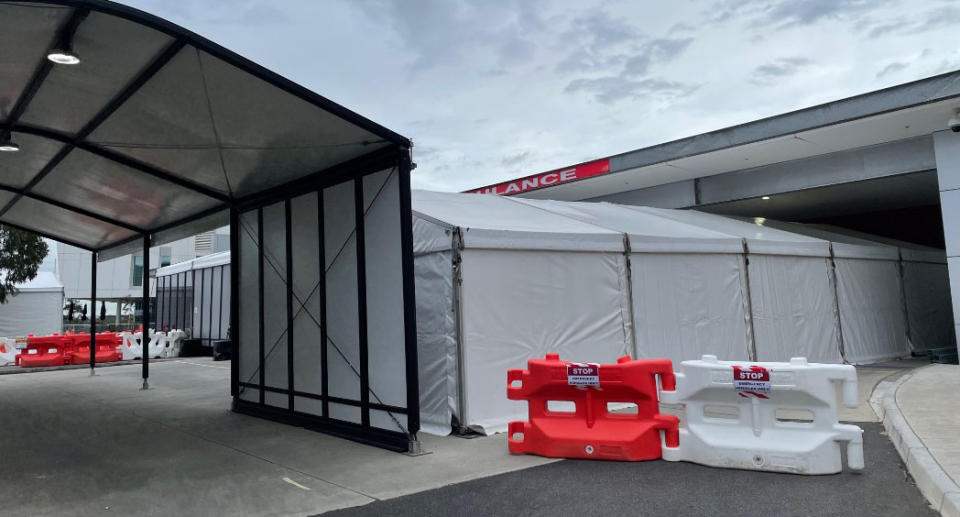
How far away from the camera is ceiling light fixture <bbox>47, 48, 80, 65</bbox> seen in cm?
554

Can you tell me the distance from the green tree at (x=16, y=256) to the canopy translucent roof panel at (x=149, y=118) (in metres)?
15.1

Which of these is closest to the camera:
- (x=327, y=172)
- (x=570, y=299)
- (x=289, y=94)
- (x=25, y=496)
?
(x=25, y=496)

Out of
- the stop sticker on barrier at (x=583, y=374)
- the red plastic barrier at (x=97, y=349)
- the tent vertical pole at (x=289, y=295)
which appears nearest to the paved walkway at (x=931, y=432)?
the stop sticker on barrier at (x=583, y=374)

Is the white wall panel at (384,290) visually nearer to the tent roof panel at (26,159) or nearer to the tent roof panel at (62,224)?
the tent roof panel at (26,159)

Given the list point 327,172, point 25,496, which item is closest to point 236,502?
point 25,496

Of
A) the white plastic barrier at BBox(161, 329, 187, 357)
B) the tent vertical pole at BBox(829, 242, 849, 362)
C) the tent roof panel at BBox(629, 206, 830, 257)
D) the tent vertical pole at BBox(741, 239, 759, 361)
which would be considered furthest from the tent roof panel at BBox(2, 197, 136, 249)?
the tent vertical pole at BBox(829, 242, 849, 362)

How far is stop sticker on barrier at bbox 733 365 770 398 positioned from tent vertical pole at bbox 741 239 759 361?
223 inches

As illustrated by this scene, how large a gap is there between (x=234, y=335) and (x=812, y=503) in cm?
881

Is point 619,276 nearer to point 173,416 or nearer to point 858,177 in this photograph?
point 173,416

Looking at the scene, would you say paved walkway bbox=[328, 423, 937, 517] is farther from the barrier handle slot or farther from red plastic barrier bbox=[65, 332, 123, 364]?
red plastic barrier bbox=[65, 332, 123, 364]

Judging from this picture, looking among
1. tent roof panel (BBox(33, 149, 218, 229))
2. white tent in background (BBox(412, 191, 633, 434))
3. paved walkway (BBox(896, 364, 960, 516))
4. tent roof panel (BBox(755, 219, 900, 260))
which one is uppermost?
tent roof panel (BBox(33, 149, 218, 229))

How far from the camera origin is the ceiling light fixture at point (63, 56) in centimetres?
554

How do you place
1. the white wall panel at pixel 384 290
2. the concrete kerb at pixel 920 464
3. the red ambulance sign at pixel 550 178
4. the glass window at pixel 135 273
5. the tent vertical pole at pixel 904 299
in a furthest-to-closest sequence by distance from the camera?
1. the glass window at pixel 135 273
2. the red ambulance sign at pixel 550 178
3. the tent vertical pole at pixel 904 299
4. the white wall panel at pixel 384 290
5. the concrete kerb at pixel 920 464

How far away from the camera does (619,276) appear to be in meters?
9.38
